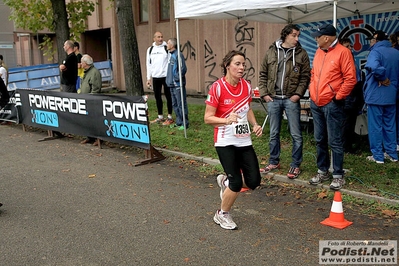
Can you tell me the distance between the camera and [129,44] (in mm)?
11875

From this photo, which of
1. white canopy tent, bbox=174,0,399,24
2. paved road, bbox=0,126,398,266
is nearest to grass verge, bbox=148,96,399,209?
paved road, bbox=0,126,398,266

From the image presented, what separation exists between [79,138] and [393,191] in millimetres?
7392

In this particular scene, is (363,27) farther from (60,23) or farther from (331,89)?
(60,23)

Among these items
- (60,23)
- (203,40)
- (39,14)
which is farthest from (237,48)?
(39,14)

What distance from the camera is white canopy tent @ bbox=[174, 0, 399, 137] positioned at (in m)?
7.14

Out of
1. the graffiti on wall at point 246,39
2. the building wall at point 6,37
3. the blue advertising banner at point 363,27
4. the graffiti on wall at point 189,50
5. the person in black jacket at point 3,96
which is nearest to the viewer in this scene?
the blue advertising banner at point 363,27

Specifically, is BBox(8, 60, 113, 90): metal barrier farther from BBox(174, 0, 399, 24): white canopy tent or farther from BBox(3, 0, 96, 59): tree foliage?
BBox(174, 0, 399, 24): white canopy tent

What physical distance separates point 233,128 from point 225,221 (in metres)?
1.07

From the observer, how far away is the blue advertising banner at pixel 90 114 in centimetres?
845

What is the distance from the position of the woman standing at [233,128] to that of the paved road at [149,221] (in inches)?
21.4

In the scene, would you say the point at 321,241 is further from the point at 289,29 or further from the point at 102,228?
the point at 289,29

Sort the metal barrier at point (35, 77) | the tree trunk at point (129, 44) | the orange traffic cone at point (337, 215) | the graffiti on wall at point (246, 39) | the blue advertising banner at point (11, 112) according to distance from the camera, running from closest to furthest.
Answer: the orange traffic cone at point (337, 215) → the tree trunk at point (129, 44) → the blue advertising banner at point (11, 112) → the graffiti on wall at point (246, 39) → the metal barrier at point (35, 77)

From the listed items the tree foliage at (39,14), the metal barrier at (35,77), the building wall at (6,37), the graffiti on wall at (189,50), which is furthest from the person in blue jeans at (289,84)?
the building wall at (6,37)

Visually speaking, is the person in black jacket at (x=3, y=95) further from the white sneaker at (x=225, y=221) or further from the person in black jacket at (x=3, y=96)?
the white sneaker at (x=225, y=221)
